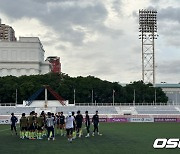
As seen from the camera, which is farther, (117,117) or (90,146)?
(117,117)

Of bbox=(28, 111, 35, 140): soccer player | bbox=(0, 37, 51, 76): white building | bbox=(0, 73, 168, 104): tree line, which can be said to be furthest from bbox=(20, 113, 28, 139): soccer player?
bbox=(0, 37, 51, 76): white building

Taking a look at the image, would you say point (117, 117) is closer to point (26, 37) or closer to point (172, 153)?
point (172, 153)

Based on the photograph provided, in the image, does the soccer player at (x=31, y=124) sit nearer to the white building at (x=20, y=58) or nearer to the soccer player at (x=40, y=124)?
the soccer player at (x=40, y=124)

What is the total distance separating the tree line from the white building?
117ft

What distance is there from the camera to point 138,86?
102500mm

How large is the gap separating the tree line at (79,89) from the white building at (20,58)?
35808 mm

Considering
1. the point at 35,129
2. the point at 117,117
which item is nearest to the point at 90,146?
the point at 35,129

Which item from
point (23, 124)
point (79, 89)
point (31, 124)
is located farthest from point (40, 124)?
point (79, 89)

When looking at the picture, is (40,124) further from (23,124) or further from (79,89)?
(79,89)

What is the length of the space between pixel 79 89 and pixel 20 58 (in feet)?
162

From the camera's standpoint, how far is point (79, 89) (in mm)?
98188

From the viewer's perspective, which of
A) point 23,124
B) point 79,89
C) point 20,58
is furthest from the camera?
point 20,58

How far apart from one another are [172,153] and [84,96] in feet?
266

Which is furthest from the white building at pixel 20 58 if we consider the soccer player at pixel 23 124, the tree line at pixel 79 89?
the soccer player at pixel 23 124
